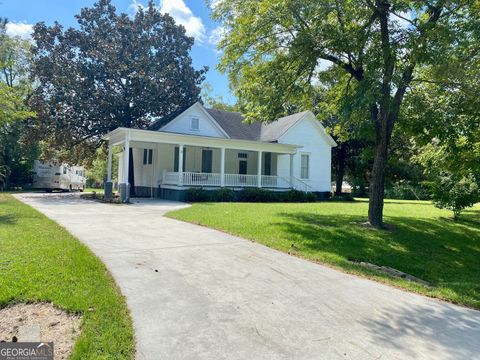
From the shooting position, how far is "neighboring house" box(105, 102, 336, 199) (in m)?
21.7

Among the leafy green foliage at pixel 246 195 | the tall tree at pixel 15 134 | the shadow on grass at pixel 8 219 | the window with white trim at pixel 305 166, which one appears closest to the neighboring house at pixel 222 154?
the window with white trim at pixel 305 166

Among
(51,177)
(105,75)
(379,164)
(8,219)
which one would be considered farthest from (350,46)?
(51,177)

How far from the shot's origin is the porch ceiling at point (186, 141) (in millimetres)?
19922

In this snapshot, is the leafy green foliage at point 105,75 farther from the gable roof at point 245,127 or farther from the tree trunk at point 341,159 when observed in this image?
the tree trunk at point 341,159

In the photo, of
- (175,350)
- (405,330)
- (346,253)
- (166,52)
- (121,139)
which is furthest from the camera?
(166,52)

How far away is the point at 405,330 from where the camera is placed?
13.3 ft

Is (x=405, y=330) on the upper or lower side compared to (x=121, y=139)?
lower

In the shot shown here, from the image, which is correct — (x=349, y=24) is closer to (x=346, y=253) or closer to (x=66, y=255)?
(x=346, y=253)

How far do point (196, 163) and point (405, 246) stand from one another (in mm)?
17287

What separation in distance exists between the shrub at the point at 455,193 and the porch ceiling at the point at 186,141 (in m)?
10.9

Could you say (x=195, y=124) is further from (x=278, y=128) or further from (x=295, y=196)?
(x=295, y=196)

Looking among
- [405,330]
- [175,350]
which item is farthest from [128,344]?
[405,330]

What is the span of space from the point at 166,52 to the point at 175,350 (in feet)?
90.4

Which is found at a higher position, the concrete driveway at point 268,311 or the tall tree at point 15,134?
the tall tree at point 15,134
